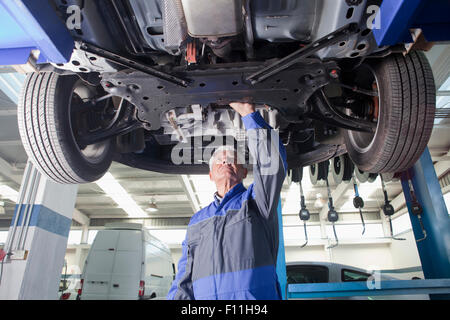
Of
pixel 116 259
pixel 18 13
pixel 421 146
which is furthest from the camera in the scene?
pixel 116 259

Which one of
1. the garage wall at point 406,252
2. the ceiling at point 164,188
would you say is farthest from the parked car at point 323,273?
the garage wall at point 406,252

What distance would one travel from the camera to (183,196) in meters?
12.0

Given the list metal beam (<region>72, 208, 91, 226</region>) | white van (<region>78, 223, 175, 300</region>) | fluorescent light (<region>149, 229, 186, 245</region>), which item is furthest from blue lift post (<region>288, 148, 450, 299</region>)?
metal beam (<region>72, 208, 91, 226</region>)

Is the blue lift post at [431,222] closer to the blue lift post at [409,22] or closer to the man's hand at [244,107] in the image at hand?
the blue lift post at [409,22]

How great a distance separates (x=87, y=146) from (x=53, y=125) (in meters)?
0.41

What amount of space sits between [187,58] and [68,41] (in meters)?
0.55

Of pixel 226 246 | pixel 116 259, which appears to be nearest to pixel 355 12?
pixel 226 246

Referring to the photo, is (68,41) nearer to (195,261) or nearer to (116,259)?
(195,261)

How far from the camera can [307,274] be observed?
3.89 m

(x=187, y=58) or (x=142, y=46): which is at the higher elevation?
(x=142, y=46)

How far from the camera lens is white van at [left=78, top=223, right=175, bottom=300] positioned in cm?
574

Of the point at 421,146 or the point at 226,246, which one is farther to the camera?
the point at 421,146

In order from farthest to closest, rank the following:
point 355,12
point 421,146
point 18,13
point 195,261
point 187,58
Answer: point 421,146, point 195,261, point 187,58, point 355,12, point 18,13

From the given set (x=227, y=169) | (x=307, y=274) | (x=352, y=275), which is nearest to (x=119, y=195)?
(x=307, y=274)
